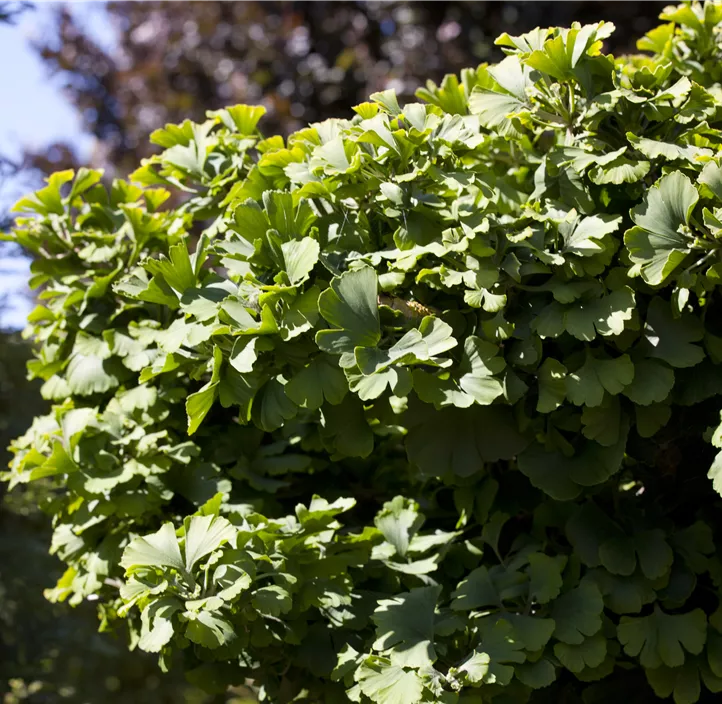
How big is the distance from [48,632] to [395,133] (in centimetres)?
262

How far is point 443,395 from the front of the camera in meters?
1.23

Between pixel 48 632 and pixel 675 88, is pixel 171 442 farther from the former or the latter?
pixel 48 632

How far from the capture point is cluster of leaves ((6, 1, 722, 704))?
1217 mm

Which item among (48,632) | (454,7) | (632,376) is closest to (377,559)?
(632,376)

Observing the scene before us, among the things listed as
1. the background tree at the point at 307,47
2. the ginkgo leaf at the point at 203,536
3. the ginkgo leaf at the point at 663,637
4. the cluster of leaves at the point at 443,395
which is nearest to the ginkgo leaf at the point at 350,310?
the cluster of leaves at the point at 443,395

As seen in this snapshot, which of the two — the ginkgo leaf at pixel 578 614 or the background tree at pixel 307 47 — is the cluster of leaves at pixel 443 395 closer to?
the ginkgo leaf at pixel 578 614

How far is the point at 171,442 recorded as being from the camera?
1584 mm

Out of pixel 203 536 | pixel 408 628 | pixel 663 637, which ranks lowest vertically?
pixel 663 637

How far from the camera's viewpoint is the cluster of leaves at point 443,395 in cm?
122

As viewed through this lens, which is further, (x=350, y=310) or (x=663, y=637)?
(x=663, y=637)

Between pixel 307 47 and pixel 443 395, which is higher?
pixel 443 395

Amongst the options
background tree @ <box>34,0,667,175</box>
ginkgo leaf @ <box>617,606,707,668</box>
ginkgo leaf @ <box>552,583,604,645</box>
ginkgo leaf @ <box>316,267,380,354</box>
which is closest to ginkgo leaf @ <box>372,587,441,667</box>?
ginkgo leaf @ <box>552,583,604,645</box>

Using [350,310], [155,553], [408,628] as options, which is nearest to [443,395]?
[350,310]

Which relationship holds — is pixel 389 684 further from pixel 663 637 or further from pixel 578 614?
pixel 663 637
